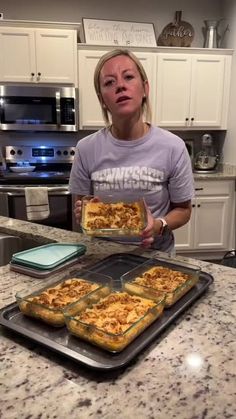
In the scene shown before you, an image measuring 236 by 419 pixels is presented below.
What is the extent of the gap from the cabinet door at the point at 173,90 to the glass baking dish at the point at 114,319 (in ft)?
9.51

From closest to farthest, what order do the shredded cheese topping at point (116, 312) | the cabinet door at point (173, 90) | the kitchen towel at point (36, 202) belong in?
the shredded cheese topping at point (116, 312) < the kitchen towel at point (36, 202) < the cabinet door at point (173, 90)

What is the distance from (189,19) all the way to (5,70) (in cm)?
204

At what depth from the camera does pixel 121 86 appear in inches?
50.3

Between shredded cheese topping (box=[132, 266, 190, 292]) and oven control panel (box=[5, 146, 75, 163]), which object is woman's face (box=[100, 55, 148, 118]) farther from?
oven control panel (box=[5, 146, 75, 163])

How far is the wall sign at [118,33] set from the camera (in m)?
3.45

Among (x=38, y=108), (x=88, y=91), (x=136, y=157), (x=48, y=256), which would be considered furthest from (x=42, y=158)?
(x=48, y=256)


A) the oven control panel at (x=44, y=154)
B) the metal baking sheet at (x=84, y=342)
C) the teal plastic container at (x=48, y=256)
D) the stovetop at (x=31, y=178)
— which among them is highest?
the oven control panel at (x=44, y=154)

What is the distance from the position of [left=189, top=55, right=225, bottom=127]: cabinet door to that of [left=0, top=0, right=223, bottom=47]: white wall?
52 cm

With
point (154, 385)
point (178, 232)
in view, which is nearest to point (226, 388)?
point (154, 385)

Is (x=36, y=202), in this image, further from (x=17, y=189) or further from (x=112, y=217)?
(x=112, y=217)

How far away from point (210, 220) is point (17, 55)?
7.87 ft

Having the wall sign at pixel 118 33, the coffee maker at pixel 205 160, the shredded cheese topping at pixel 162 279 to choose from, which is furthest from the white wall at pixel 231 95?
the shredded cheese topping at pixel 162 279

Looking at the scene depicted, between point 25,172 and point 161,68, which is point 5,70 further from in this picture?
point 161,68

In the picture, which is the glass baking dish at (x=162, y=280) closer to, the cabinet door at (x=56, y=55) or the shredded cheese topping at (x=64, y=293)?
the shredded cheese topping at (x=64, y=293)
